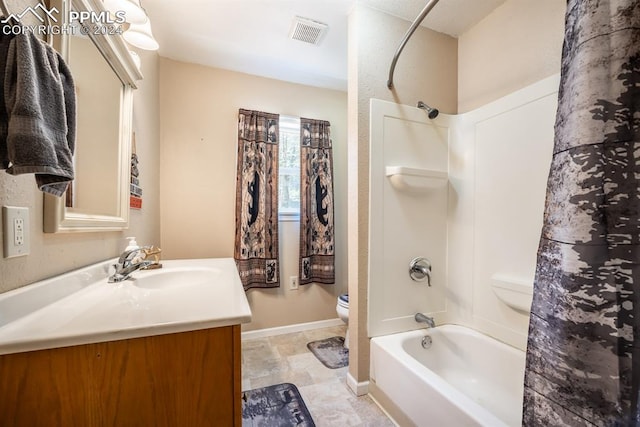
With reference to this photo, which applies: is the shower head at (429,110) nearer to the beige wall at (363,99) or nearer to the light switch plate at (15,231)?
the beige wall at (363,99)

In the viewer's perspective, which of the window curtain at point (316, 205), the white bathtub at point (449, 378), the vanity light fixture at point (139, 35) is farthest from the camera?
the window curtain at point (316, 205)

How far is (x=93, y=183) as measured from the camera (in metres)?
1.06

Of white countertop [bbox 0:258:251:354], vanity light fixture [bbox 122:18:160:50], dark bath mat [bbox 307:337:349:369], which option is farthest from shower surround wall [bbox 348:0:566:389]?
vanity light fixture [bbox 122:18:160:50]

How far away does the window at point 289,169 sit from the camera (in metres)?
2.47

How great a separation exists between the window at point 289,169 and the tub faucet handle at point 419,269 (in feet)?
4.00

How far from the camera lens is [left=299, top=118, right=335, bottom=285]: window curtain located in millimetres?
2434

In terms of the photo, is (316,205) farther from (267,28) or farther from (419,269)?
(267,28)

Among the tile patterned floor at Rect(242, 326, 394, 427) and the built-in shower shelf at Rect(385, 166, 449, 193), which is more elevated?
the built-in shower shelf at Rect(385, 166, 449, 193)

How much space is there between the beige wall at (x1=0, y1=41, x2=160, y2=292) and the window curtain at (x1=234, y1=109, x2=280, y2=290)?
0.64 metres

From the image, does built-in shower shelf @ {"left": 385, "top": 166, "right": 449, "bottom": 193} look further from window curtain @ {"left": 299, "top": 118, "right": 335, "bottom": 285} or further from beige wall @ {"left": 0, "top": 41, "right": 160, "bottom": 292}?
beige wall @ {"left": 0, "top": 41, "right": 160, "bottom": 292}

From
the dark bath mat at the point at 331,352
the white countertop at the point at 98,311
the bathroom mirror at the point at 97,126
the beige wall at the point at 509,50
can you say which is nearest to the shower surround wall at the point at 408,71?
the beige wall at the point at 509,50

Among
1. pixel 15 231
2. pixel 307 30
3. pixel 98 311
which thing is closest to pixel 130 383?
pixel 98 311

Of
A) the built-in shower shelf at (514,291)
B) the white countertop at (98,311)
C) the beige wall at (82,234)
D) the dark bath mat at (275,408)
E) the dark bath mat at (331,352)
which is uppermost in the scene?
the beige wall at (82,234)

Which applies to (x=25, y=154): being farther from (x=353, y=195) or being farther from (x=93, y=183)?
(x=353, y=195)
